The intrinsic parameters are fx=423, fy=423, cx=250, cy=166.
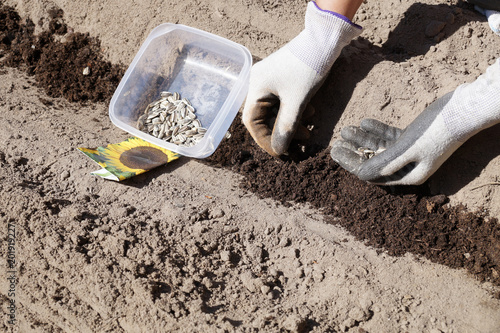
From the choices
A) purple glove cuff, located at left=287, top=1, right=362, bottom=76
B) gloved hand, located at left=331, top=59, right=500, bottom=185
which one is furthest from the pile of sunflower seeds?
gloved hand, located at left=331, top=59, right=500, bottom=185

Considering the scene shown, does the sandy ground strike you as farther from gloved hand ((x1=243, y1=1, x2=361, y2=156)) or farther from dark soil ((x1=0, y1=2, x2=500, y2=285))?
gloved hand ((x1=243, y1=1, x2=361, y2=156))

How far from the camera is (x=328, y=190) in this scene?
2400mm

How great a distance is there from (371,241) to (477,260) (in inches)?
19.5

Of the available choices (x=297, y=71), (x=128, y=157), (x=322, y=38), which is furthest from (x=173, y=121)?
(x=322, y=38)

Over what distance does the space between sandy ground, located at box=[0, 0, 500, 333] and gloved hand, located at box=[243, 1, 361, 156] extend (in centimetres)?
25

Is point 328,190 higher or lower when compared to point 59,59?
lower

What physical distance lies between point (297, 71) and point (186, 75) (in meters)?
1.00

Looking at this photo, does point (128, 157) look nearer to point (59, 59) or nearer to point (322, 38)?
point (59, 59)

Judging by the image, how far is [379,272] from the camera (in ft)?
6.61

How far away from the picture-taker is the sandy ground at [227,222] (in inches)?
70.2

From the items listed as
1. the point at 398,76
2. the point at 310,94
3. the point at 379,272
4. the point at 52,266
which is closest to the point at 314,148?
the point at 310,94

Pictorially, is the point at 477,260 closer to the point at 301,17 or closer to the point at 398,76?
the point at 398,76

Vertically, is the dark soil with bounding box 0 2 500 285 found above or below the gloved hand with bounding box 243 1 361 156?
Result: below

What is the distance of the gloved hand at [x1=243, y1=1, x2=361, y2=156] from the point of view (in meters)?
2.31
